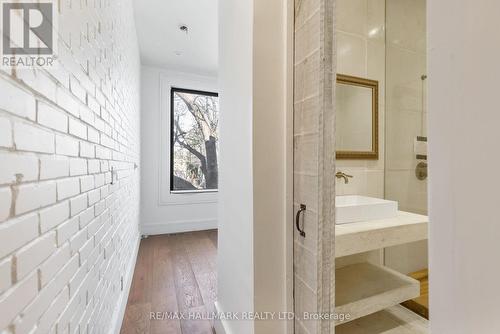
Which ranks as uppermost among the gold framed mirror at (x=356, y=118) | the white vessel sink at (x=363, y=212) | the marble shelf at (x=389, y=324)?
the gold framed mirror at (x=356, y=118)

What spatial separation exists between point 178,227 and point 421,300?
3428 mm

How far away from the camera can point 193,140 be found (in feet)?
13.7

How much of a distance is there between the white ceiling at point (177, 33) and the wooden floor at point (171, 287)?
9.32 feet

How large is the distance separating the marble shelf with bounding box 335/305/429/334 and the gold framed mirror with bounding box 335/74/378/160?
1.09 m

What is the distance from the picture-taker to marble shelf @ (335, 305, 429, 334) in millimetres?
1399

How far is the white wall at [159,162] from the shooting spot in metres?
3.75

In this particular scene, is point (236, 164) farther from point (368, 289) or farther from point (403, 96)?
point (403, 96)

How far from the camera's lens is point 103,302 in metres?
1.26

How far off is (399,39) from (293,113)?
5.01ft

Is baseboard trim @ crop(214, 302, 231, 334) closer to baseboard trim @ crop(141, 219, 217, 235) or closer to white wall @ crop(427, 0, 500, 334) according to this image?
white wall @ crop(427, 0, 500, 334)

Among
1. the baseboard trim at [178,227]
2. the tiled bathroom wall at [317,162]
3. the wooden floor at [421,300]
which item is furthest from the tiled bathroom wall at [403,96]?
the baseboard trim at [178,227]

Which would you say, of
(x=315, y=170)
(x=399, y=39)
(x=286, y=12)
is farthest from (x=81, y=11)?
(x=399, y=39)

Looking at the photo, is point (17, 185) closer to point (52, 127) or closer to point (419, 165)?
point (52, 127)

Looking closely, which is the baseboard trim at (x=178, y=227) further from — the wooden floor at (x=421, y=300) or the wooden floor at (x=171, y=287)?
the wooden floor at (x=421, y=300)
